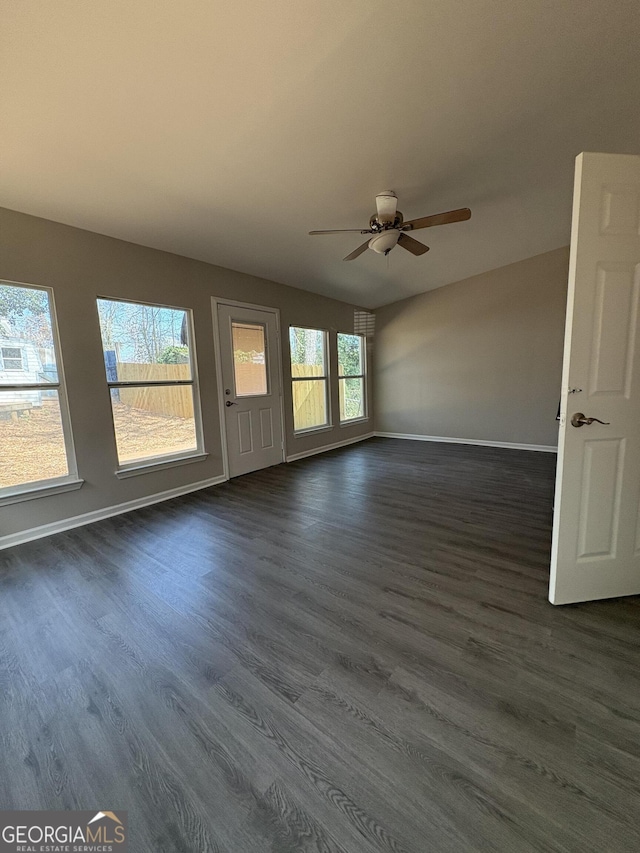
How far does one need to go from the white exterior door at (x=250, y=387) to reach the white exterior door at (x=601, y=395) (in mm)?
3393

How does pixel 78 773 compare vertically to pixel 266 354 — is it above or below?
below

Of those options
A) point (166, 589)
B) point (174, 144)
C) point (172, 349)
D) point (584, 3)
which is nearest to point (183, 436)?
point (172, 349)

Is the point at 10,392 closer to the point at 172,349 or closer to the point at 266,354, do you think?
the point at 172,349

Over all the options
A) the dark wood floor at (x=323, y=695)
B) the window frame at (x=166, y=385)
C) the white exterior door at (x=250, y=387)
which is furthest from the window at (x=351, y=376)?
the dark wood floor at (x=323, y=695)

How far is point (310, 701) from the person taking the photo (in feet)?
4.32

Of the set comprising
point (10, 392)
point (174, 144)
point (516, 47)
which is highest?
point (516, 47)

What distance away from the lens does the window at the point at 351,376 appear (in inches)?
238

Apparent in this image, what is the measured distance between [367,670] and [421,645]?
0.30 metres

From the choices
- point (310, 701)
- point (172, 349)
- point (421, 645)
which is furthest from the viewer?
point (172, 349)

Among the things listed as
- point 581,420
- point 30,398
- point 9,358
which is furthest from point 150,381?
point 581,420

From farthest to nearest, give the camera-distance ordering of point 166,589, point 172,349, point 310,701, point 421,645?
1. point 172,349
2. point 166,589
3. point 421,645
4. point 310,701

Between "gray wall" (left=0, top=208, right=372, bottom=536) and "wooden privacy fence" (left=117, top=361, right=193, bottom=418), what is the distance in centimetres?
18

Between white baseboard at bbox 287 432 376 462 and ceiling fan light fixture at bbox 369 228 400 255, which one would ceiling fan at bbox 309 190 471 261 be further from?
white baseboard at bbox 287 432 376 462

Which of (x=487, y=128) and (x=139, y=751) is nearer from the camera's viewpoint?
(x=139, y=751)
